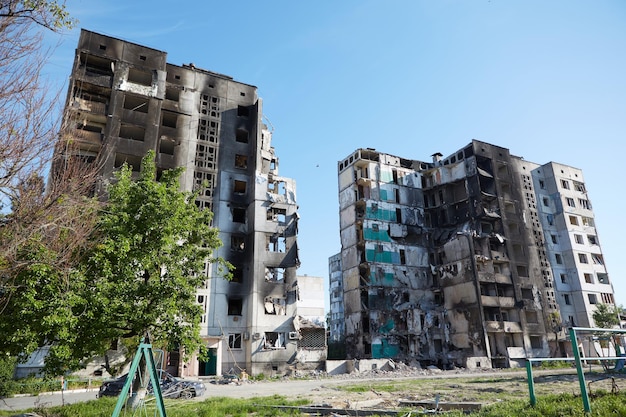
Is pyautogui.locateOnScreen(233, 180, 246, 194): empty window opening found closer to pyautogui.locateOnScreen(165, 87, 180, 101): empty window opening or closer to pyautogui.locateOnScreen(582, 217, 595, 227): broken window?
pyautogui.locateOnScreen(165, 87, 180, 101): empty window opening

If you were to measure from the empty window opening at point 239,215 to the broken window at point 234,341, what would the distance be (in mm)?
12231

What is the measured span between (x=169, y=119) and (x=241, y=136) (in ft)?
26.6

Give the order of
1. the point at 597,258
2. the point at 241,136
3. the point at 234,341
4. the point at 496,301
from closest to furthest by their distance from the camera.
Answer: the point at 234,341, the point at 241,136, the point at 496,301, the point at 597,258

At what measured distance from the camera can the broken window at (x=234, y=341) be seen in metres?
37.8

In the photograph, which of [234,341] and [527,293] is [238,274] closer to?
[234,341]

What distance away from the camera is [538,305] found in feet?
175

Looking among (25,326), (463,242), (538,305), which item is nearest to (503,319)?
(538,305)

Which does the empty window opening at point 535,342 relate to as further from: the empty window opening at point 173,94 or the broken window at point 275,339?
the empty window opening at point 173,94

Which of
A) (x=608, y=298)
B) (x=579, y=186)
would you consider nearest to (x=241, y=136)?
(x=579, y=186)

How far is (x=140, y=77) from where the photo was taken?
43375mm

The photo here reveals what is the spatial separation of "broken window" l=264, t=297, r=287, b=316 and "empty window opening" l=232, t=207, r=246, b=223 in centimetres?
941

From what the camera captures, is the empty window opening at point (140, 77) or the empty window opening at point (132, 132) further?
the empty window opening at point (140, 77)

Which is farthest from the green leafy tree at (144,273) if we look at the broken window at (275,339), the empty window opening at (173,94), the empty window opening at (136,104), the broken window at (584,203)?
the broken window at (584,203)

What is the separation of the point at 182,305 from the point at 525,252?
5420 centimetres
